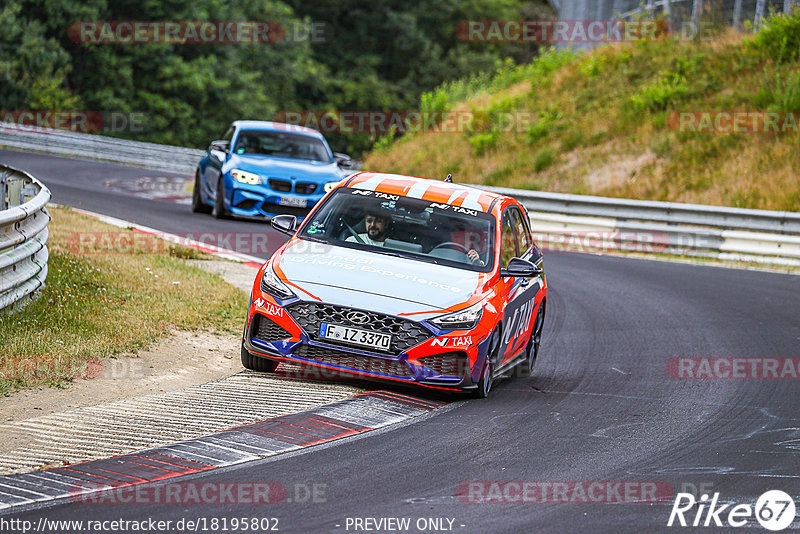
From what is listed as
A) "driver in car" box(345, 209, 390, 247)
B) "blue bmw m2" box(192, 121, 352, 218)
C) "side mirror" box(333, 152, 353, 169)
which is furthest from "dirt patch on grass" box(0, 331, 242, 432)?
"side mirror" box(333, 152, 353, 169)

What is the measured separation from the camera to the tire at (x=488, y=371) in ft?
28.4

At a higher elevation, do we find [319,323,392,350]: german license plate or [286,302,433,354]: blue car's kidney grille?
[286,302,433,354]: blue car's kidney grille

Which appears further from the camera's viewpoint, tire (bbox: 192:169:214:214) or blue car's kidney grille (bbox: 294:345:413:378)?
tire (bbox: 192:169:214:214)

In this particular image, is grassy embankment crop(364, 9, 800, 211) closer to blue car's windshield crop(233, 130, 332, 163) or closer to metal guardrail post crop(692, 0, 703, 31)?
metal guardrail post crop(692, 0, 703, 31)

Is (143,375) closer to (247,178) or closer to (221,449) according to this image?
(221,449)

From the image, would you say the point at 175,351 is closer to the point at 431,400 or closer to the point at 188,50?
the point at 431,400

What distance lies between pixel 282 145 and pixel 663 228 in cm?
728

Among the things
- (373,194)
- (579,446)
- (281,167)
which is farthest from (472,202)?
(281,167)

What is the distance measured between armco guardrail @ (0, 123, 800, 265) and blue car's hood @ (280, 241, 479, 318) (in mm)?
12863

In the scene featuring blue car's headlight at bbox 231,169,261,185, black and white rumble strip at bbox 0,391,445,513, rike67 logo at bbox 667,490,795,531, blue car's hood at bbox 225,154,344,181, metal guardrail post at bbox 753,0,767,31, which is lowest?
black and white rumble strip at bbox 0,391,445,513

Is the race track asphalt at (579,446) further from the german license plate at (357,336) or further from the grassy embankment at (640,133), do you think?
the grassy embankment at (640,133)

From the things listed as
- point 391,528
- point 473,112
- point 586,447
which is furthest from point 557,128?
point 391,528

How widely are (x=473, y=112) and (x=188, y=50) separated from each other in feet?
68.0

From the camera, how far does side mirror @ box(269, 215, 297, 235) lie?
9702 mm
